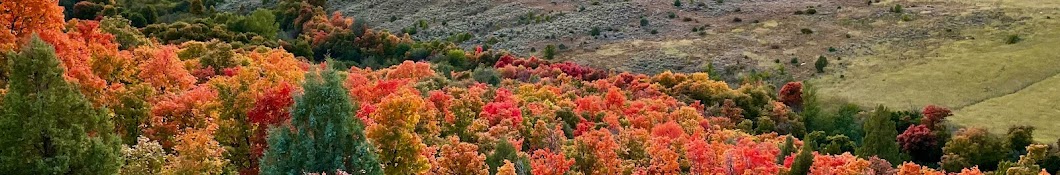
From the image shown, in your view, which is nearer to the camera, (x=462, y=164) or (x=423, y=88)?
(x=462, y=164)

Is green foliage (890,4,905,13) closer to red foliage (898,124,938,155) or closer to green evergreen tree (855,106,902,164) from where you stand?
red foliage (898,124,938,155)

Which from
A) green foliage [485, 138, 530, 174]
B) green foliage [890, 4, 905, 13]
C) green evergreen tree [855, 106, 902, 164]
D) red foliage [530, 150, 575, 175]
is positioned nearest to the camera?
red foliage [530, 150, 575, 175]

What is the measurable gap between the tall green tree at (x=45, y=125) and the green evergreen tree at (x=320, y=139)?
5.27 metres

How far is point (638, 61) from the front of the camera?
13588cm

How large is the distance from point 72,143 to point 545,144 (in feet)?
108

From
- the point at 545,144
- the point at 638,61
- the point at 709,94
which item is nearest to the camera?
the point at 545,144

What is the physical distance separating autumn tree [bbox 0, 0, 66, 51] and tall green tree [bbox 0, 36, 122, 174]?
429 inches

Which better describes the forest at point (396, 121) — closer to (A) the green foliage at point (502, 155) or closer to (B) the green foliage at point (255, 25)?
(A) the green foliage at point (502, 155)

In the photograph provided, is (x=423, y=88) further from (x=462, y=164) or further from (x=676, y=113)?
(x=462, y=164)

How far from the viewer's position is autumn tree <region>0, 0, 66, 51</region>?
4706 cm

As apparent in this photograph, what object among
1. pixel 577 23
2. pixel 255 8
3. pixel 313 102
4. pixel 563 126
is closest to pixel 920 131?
pixel 563 126

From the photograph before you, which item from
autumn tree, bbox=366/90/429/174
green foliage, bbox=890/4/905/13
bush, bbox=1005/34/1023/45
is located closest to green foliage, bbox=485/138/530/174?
autumn tree, bbox=366/90/429/174

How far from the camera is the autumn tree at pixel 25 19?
47.1 m

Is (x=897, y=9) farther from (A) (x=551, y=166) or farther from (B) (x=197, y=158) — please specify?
(B) (x=197, y=158)
